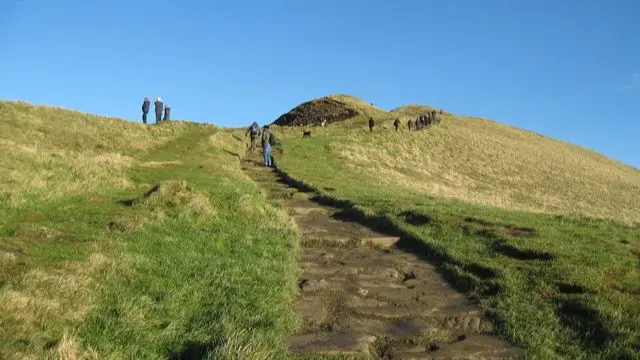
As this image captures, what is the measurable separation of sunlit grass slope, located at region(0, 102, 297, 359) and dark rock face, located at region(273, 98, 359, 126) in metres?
71.5

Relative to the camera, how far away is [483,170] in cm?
5784

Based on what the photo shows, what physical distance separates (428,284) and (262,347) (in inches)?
187

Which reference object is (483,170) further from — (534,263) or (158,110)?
(534,263)

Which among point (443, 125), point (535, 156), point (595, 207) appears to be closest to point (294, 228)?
point (595, 207)

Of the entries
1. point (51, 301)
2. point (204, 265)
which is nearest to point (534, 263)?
point (204, 265)

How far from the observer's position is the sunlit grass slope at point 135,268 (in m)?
6.52

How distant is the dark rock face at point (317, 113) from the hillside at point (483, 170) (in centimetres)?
517

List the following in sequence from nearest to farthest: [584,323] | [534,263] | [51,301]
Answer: [51,301] → [584,323] → [534,263]

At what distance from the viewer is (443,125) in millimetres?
83625

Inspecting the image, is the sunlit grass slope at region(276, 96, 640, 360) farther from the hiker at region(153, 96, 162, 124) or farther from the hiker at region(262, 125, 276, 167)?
the hiker at region(153, 96, 162, 124)

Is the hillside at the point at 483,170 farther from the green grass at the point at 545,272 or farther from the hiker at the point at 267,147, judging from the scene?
the green grass at the point at 545,272

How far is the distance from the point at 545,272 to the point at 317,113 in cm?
8688

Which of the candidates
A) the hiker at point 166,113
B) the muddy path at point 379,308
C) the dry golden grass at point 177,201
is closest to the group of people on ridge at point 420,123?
the hiker at point 166,113

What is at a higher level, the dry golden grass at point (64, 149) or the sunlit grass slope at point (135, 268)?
the dry golden grass at point (64, 149)
